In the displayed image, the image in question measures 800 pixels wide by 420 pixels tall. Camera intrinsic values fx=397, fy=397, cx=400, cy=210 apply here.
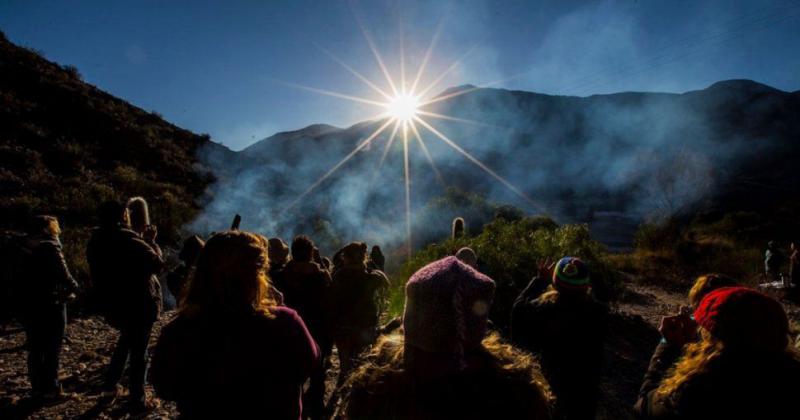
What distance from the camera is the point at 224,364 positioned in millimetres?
1352

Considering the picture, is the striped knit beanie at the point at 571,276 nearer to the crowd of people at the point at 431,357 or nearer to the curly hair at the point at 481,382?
the crowd of people at the point at 431,357

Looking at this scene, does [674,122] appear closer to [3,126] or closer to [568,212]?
[568,212]

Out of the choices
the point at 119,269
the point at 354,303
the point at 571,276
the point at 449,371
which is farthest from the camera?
the point at 354,303

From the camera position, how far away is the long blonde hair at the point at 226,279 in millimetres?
1401

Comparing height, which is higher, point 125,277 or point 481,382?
point 125,277

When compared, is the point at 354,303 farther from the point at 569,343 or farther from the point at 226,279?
the point at 226,279

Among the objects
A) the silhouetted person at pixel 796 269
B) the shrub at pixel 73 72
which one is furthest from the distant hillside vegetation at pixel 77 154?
the silhouetted person at pixel 796 269

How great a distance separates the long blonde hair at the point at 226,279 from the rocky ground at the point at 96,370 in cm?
261

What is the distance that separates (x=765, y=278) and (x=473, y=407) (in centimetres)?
1410

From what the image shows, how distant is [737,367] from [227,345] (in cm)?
168

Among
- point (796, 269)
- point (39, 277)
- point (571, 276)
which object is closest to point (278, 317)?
point (571, 276)

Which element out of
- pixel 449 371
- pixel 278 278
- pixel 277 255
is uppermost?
pixel 277 255

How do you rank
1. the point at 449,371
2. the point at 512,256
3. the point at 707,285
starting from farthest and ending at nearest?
the point at 512,256 → the point at 707,285 → the point at 449,371

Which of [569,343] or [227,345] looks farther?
[569,343]
